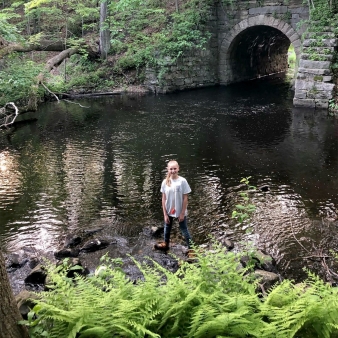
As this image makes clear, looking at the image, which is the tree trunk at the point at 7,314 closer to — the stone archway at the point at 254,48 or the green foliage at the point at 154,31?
the green foliage at the point at 154,31

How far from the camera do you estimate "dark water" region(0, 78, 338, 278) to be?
6988 mm

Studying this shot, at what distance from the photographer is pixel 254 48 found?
2558 centimetres

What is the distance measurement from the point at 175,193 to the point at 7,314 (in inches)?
134

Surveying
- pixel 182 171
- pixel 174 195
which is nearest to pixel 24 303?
pixel 174 195

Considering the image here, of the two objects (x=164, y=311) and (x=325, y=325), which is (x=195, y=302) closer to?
(x=164, y=311)

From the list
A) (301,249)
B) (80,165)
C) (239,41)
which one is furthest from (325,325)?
(239,41)

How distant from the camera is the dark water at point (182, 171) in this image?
6.99 metres

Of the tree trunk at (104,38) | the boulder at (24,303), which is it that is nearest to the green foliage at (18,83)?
the tree trunk at (104,38)

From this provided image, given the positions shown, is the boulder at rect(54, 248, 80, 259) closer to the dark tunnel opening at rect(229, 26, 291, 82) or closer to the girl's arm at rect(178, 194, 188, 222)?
the girl's arm at rect(178, 194, 188, 222)

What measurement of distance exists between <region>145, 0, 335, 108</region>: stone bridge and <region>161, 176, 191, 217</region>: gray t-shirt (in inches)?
481

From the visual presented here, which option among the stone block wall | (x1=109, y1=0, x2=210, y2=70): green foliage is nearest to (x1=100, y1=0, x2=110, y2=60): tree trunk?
(x1=109, y1=0, x2=210, y2=70): green foliage

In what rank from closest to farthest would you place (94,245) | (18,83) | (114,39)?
(94,245) < (18,83) < (114,39)

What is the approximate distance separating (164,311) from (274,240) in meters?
4.09

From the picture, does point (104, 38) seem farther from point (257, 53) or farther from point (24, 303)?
point (24, 303)
